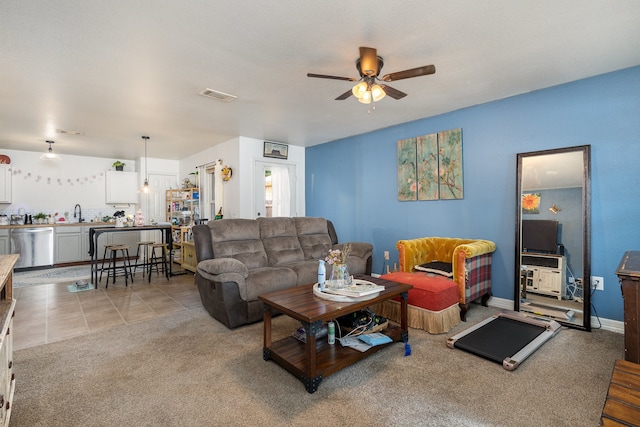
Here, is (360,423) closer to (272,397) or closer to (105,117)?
(272,397)

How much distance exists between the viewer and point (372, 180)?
4949 millimetres

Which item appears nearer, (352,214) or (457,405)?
(457,405)

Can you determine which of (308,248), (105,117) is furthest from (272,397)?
(105,117)

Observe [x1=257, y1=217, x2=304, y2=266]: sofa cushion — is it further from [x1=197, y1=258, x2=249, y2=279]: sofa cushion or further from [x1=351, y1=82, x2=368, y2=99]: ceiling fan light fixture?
[x1=351, y1=82, x2=368, y2=99]: ceiling fan light fixture

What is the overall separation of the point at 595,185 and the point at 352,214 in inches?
127

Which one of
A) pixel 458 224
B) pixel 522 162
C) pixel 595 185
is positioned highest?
pixel 522 162

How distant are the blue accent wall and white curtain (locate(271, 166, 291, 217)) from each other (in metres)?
1.21

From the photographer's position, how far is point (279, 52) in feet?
8.05

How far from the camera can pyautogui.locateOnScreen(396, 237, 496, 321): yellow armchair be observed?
3.08 metres

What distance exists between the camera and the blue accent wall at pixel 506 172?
278cm

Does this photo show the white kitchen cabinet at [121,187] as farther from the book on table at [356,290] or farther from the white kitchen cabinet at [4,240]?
the book on table at [356,290]

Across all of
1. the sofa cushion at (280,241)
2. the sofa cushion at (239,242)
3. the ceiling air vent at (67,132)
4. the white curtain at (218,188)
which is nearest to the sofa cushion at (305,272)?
the sofa cushion at (280,241)

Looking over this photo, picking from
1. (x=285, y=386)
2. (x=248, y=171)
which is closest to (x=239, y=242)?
(x=285, y=386)

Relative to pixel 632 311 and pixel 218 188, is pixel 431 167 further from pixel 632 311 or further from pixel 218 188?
pixel 218 188
